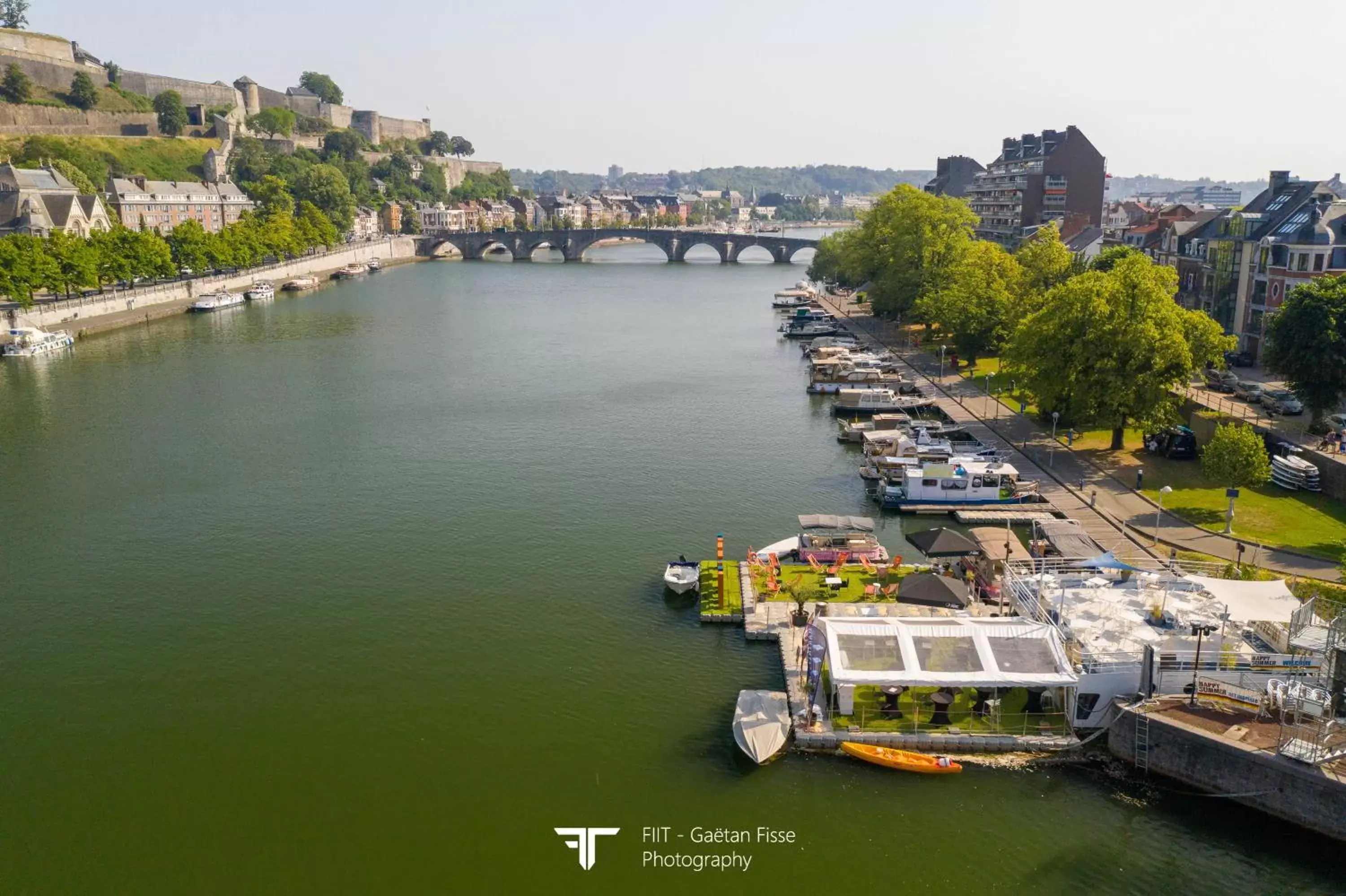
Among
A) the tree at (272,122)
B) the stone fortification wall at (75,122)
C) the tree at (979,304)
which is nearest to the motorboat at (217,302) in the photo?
the stone fortification wall at (75,122)

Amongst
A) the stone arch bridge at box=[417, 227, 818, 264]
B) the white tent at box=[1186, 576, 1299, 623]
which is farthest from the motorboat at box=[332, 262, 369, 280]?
the white tent at box=[1186, 576, 1299, 623]

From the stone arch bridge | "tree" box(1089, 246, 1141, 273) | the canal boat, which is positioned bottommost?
the canal boat

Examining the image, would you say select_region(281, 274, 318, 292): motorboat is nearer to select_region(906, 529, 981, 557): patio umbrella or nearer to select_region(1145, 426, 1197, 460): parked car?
select_region(1145, 426, 1197, 460): parked car

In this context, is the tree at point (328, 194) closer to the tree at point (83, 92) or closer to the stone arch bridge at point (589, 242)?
the stone arch bridge at point (589, 242)

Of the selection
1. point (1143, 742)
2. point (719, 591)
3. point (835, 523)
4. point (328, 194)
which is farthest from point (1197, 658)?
point (328, 194)

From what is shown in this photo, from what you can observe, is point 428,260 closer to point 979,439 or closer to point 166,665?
Result: point 979,439

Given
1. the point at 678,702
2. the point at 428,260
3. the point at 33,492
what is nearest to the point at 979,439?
the point at 678,702

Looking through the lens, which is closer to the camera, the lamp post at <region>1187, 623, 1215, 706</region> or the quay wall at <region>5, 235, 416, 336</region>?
the lamp post at <region>1187, 623, 1215, 706</region>
